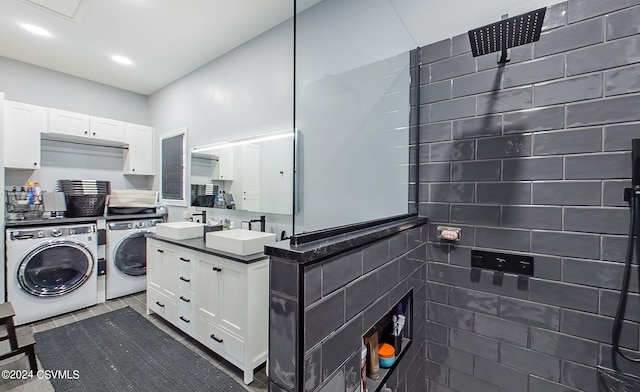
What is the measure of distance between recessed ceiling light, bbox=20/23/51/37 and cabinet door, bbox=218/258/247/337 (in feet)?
9.83

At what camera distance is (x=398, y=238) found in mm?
1268

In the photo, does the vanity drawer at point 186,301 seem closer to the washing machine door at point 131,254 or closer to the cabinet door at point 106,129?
the washing machine door at point 131,254

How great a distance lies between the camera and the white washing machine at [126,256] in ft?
10.5

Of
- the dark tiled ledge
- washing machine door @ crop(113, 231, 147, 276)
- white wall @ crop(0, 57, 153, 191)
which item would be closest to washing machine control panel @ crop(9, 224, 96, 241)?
washing machine door @ crop(113, 231, 147, 276)

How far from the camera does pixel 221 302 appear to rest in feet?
6.51

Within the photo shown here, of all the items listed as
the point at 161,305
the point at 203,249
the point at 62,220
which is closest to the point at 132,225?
the point at 62,220

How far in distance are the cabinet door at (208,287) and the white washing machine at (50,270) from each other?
184 centimetres

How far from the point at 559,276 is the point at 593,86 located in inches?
35.0

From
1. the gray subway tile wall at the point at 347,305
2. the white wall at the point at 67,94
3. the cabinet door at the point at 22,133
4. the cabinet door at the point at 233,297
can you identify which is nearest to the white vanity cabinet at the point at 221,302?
the cabinet door at the point at 233,297

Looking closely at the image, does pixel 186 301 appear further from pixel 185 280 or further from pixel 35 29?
pixel 35 29

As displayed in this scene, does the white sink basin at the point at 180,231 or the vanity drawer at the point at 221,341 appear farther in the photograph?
the white sink basin at the point at 180,231

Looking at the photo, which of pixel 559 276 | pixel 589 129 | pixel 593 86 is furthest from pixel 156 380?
pixel 593 86

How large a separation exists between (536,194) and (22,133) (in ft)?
15.9

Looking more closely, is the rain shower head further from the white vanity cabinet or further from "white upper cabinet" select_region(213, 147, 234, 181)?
"white upper cabinet" select_region(213, 147, 234, 181)
